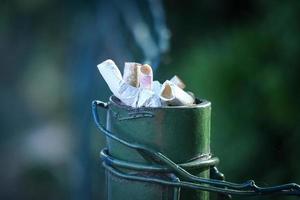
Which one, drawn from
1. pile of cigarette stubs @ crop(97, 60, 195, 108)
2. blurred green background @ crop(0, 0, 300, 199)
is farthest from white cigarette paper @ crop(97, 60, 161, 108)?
blurred green background @ crop(0, 0, 300, 199)

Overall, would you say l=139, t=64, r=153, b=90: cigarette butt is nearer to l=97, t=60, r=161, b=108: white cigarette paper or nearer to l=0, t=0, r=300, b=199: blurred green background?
l=97, t=60, r=161, b=108: white cigarette paper

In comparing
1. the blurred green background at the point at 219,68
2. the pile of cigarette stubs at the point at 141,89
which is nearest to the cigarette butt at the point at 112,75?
the pile of cigarette stubs at the point at 141,89

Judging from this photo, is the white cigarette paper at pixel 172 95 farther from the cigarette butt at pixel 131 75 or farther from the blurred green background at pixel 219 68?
the blurred green background at pixel 219 68

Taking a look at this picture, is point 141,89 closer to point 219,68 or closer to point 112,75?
point 112,75

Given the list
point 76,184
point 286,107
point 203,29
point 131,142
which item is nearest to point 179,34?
point 203,29

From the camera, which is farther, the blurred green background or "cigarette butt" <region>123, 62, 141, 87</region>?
the blurred green background

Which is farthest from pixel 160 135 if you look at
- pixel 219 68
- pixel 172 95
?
pixel 219 68
